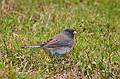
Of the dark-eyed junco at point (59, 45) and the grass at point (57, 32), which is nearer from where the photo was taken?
the grass at point (57, 32)

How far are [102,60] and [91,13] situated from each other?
331cm

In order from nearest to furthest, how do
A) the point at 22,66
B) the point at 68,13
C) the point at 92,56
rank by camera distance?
the point at 22,66 < the point at 92,56 < the point at 68,13

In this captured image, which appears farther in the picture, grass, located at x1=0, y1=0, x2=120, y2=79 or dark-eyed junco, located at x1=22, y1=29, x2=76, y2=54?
dark-eyed junco, located at x1=22, y1=29, x2=76, y2=54

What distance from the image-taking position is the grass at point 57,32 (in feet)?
26.0

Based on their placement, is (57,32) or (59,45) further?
(57,32)

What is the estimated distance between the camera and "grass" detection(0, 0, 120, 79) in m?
7.93

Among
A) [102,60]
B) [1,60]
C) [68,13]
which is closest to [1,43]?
[1,60]

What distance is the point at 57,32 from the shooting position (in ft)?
33.2

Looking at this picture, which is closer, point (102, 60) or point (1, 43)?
point (102, 60)

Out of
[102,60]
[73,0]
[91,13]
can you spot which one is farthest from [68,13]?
[102,60]

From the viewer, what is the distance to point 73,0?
1255 cm

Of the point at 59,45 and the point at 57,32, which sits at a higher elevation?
the point at 59,45

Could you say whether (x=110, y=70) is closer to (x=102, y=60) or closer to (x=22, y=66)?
(x=102, y=60)

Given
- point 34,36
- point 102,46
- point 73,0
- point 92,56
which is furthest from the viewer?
point 73,0
